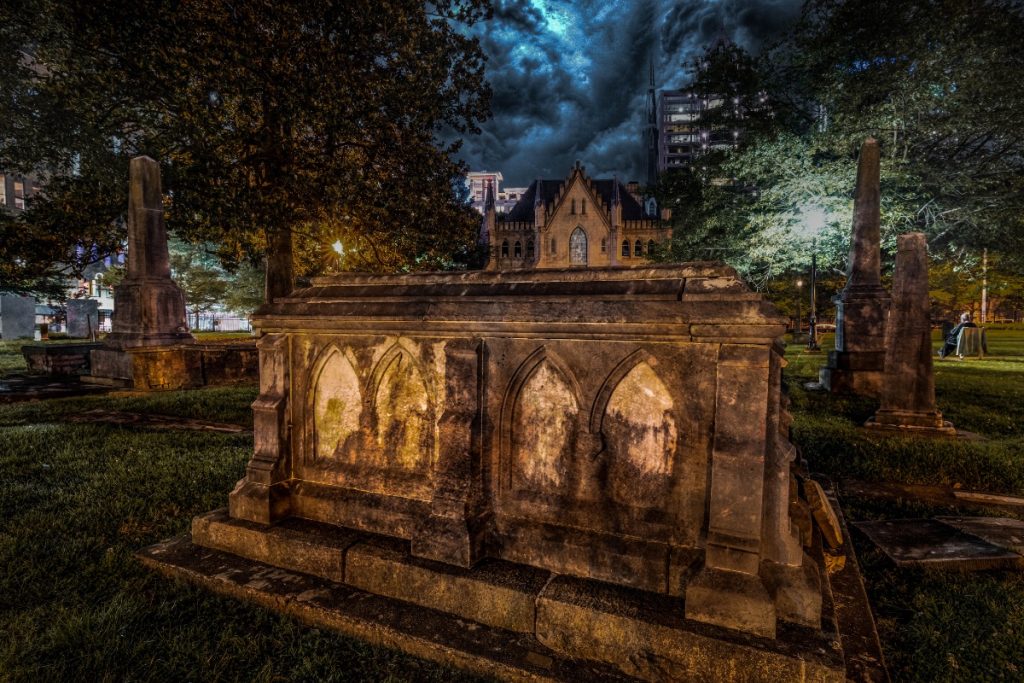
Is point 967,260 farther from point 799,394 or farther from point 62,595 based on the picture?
point 62,595

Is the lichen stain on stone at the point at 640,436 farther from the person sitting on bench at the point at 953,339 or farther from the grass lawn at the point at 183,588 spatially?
the person sitting on bench at the point at 953,339

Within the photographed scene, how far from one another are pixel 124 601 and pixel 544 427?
8.19ft

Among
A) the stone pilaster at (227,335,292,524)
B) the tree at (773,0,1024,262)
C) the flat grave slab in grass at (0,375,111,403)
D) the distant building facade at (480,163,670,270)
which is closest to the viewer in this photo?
the stone pilaster at (227,335,292,524)

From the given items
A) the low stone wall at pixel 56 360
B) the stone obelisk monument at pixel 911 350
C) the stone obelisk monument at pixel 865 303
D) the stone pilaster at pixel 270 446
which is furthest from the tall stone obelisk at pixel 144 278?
the stone obelisk monument at pixel 865 303

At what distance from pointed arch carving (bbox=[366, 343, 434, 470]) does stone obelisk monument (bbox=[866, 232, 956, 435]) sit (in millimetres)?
6892

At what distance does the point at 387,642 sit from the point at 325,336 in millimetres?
1830

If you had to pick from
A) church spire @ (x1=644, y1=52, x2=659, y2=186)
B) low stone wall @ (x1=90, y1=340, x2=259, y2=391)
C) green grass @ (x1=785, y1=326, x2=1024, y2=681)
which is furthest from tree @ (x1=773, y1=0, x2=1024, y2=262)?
church spire @ (x1=644, y1=52, x2=659, y2=186)

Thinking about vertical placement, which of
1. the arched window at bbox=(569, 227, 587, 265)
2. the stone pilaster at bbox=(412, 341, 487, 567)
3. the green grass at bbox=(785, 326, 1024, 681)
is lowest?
the green grass at bbox=(785, 326, 1024, 681)

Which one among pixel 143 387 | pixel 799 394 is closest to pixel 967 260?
pixel 799 394

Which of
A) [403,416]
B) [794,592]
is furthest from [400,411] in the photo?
[794,592]

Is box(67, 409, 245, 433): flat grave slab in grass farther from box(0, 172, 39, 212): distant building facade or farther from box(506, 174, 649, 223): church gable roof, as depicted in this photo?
box(0, 172, 39, 212): distant building facade

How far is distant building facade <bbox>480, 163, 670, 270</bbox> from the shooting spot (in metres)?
46.0

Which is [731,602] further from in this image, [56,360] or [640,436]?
[56,360]

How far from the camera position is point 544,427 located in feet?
8.01
